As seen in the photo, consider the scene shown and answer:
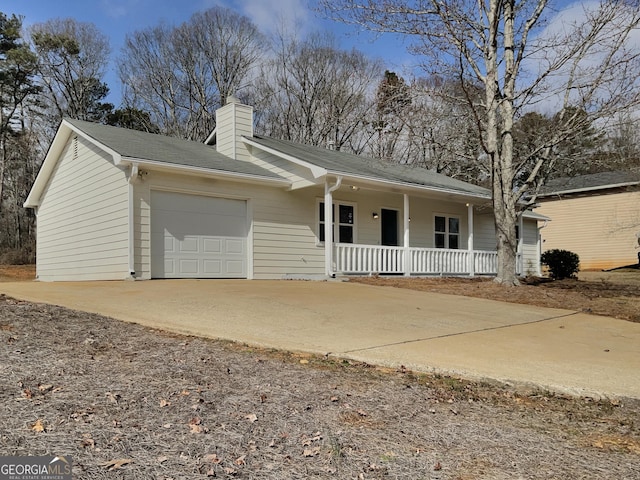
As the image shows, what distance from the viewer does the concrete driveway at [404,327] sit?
4.96m

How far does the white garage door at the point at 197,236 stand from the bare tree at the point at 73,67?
2130 cm

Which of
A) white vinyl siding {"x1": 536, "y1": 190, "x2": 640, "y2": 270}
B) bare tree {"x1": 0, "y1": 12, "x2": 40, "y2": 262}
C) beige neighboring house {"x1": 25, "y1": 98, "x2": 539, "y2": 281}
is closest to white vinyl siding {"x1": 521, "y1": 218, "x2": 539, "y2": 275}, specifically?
beige neighboring house {"x1": 25, "y1": 98, "x2": 539, "y2": 281}

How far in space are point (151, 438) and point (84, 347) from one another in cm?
224

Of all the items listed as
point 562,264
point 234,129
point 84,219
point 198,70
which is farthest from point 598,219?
point 84,219

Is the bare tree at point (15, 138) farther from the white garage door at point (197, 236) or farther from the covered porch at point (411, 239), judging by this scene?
the covered porch at point (411, 239)

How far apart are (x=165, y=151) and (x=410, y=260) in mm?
7266

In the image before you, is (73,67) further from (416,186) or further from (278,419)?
(278,419)

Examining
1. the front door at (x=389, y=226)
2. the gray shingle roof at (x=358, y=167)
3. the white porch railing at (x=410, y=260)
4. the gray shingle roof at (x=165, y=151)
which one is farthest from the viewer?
the front door at (x=389, y=226)

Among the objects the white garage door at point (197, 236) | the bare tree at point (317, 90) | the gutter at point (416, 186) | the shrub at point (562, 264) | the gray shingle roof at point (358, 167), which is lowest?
the shrub at point (562, 264)

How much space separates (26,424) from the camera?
9.96 ft

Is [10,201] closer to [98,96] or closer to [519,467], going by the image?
[98,96]

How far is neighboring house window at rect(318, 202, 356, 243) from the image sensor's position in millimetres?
15320

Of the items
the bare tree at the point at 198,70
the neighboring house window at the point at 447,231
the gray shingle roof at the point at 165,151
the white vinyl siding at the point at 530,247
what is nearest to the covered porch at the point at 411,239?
the neighboring house window at the point at 447,231

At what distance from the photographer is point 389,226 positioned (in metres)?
17.0
